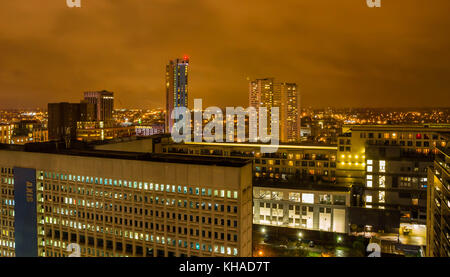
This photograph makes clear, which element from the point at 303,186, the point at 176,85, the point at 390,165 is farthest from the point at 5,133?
the point at 390,165

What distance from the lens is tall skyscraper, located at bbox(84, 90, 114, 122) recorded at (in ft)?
512

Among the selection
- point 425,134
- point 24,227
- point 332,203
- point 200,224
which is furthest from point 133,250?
point 425,134

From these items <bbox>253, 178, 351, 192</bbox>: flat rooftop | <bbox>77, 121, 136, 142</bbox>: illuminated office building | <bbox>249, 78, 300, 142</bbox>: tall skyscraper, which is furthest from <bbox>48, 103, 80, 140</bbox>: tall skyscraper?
<bbox>253, 178, 351, 192</bbox>: flat rooftop

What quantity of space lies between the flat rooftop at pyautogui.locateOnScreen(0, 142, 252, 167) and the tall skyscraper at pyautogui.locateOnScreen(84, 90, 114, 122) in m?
115

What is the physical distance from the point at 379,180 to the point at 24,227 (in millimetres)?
42309

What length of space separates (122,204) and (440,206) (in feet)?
85.7

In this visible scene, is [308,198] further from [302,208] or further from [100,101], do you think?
[100,101]

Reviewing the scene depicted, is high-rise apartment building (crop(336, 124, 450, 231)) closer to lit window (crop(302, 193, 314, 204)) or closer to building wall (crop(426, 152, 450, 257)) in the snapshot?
lit window (crop(302, 193, 314, 204))

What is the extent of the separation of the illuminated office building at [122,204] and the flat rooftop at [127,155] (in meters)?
0.12

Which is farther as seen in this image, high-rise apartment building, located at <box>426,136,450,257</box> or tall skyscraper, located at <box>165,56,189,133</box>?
tall skyscraper, located at <box>165,56,189,133</box>

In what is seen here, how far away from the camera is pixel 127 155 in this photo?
119 ft

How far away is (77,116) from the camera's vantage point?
124 metres

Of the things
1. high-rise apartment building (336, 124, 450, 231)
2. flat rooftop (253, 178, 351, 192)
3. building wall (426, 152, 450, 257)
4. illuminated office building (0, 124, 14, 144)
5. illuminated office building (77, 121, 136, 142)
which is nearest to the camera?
building wall (426, 152, 450, 257)
